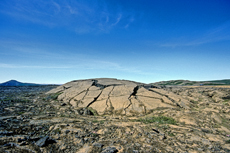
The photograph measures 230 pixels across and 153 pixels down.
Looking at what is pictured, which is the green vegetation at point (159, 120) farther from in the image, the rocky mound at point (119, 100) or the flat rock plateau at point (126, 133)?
the rocky mound at point (119, 100)

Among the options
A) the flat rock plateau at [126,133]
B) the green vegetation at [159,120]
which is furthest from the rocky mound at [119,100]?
the green vegetation at [159,120]

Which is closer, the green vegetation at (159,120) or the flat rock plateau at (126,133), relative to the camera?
the flat rock plateau at (126,133)

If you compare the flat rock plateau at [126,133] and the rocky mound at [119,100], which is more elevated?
the rocky mound at [119,100]

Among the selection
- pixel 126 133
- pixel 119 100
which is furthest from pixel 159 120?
pixel 119 100

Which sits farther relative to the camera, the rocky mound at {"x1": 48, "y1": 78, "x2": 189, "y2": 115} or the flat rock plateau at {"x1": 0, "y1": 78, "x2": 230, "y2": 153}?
the rocky mound at {"x1": 48, "y1": 78, "x2": 189, "y2": 115}

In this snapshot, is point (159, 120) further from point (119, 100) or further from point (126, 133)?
point (119, 100)

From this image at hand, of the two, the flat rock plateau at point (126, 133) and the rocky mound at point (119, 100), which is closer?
the flat rock plateau at point (126, 133)

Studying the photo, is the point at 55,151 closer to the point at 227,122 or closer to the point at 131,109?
the point at 131,109

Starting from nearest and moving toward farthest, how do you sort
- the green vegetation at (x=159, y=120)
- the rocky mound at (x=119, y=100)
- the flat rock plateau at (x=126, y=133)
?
the flat rock plateau at (x=126, y=133) < the green vegetation at (x=159, y=120) < the rocky mound at (x=119, y=100)

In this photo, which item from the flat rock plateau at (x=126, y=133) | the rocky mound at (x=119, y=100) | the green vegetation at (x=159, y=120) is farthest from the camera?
the rocky mound at (x=119, y=100)

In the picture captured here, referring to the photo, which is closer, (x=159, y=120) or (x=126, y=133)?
(x=126, y=133)

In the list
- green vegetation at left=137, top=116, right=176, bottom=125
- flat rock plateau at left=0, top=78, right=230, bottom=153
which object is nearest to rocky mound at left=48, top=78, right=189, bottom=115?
flat rock plateau at left=0, top=78, right=230, bottom=153

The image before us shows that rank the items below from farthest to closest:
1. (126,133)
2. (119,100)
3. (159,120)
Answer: (119,100), (159,120), (126,133)

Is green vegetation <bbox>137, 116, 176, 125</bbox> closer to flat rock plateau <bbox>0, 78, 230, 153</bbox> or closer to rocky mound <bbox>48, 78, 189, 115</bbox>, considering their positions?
flat rock plateau <bbox>0, 78, 230, 153</bbox>
